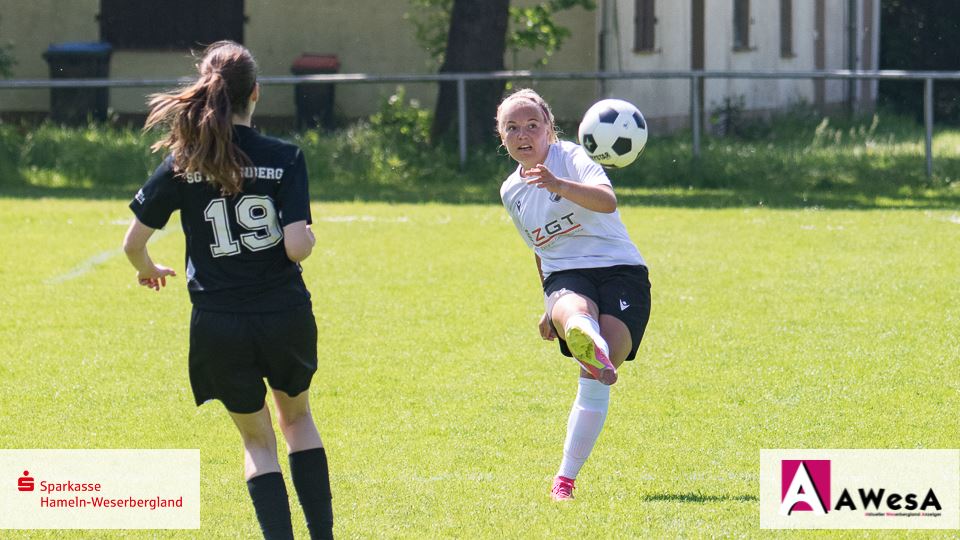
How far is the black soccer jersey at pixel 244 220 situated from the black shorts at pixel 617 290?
1478 millimetres

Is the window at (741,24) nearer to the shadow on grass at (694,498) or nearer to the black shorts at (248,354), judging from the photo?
the shadow on grass at (694,498)

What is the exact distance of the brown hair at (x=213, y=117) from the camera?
453cm

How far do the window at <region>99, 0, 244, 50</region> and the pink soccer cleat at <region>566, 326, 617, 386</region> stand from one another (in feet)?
68.6

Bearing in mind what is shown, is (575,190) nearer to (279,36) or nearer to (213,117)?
(213,117)

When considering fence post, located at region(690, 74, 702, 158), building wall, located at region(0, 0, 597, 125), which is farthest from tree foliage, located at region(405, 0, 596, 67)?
fence post, located at region(690, 74, 702, 158)

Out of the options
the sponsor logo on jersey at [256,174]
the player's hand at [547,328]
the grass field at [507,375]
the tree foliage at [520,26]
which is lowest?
the grass field at [507,375]

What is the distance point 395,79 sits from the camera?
19250 mm

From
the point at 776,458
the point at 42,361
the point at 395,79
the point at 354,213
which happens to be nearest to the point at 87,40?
the point at 395,79

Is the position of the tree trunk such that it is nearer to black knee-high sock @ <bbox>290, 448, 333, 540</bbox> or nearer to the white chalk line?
the white chalk line

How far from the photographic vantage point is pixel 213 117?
15.0 feet

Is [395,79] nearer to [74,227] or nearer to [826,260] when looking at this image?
[74,227]

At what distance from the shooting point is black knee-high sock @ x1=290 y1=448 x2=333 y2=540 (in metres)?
4.95

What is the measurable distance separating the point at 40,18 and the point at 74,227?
11201mm

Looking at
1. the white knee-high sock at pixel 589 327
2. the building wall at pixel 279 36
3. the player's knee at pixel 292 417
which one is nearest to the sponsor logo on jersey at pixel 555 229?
the white knee-high sock at pixel 589 327
